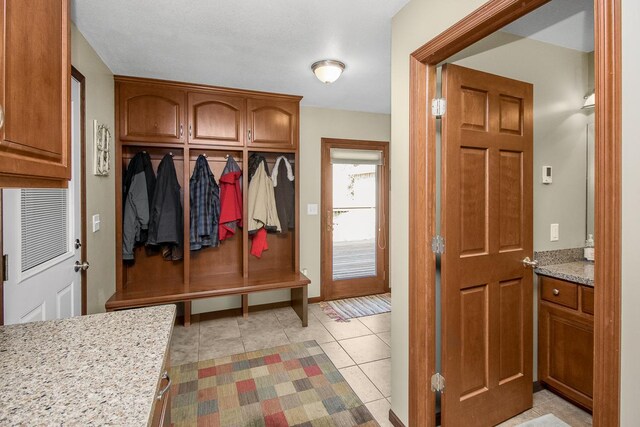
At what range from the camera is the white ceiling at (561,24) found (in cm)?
172

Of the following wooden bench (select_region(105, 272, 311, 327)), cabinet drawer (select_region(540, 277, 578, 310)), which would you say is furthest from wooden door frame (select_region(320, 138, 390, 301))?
cabinet drawer (select_region(540, 277, 578, 310))

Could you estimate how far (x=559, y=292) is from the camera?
1958 millimetres

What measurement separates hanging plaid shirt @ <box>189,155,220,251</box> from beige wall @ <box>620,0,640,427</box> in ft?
10.0

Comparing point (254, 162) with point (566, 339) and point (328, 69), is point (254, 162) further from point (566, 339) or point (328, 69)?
point (566, 339)

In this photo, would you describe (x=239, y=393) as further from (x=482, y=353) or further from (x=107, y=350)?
(x=482, y=353)

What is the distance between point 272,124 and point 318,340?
2247 mm

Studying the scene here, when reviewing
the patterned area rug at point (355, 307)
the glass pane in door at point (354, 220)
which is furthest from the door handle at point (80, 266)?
the glass pane in door at point (354, 220)

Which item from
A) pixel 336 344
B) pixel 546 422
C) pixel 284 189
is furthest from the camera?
pixel 284 189

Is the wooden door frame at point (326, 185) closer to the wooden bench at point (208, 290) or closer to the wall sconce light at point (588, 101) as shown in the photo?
the wooden bench at point (208, 290)

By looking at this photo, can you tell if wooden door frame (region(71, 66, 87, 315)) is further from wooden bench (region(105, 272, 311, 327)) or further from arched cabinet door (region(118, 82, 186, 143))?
arched cabinet door (region(118, 82, 186, 143))

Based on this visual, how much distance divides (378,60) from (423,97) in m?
1.08

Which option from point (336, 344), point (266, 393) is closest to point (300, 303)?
point (336, 344)

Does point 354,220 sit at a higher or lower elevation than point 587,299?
higher

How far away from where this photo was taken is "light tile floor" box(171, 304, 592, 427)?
1.98 m
